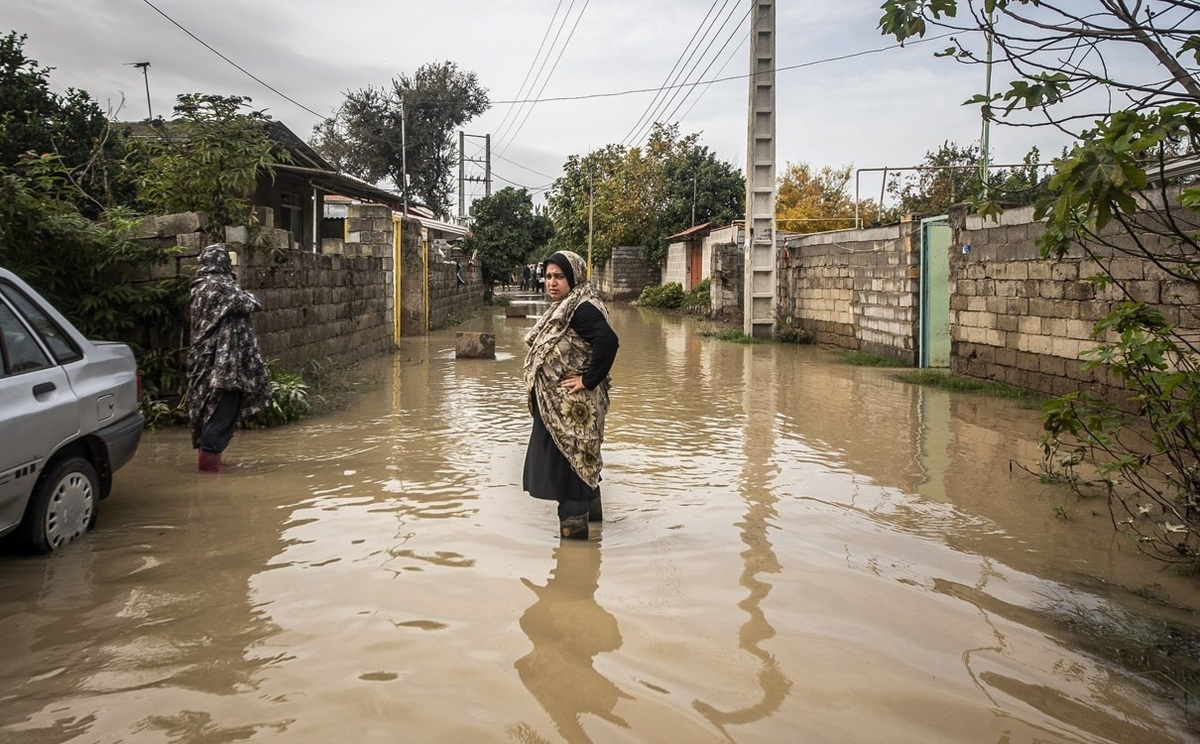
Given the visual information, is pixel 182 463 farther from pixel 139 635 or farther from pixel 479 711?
pixel 479 711

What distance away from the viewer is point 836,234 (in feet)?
57.8

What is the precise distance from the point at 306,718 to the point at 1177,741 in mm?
2879

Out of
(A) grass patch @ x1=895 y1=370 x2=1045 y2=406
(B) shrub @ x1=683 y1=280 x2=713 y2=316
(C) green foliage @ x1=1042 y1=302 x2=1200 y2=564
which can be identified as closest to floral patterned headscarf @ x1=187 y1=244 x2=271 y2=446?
(C) green foliage @ x1=1042 y1=302 x2=1200 y2=564

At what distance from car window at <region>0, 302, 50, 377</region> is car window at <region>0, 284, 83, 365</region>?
0.09m

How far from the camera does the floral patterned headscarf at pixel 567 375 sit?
202 inches

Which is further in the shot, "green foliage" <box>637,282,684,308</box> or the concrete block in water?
"green foliage" <box>637,282,684,308</box>

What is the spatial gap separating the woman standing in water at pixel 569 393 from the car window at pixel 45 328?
2.49 m

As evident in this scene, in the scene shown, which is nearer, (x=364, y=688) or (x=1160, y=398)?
(x=364, y=688)

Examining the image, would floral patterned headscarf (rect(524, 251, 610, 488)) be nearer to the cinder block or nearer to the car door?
the car door

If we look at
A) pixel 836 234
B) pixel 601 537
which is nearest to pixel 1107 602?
pixel 601 537

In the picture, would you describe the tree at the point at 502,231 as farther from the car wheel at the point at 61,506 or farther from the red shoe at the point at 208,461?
the car wheel at the point at 61,506

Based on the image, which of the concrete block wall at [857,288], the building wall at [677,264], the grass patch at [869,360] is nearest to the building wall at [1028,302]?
the concrete block wall at [857,288]

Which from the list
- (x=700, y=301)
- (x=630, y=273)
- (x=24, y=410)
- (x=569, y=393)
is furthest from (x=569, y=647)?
(x=630, y=273)

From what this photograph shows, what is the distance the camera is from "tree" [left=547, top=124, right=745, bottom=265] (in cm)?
3966
